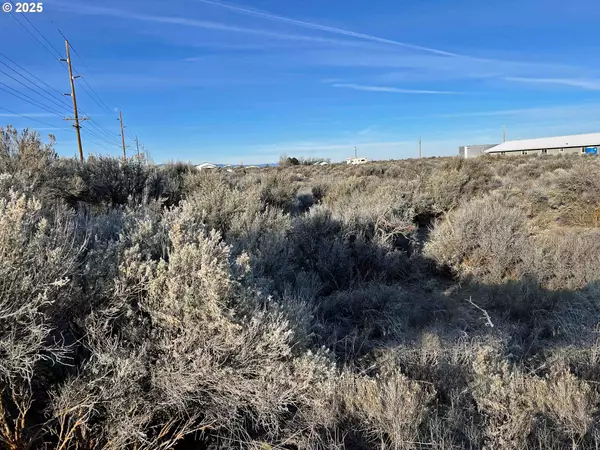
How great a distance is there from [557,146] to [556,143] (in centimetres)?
289

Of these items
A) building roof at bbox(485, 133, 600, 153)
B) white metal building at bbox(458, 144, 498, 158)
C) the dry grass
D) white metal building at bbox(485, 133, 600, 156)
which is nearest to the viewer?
the dry grass

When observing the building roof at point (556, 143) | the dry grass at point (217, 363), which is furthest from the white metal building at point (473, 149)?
the dry grass at point (217, 363)

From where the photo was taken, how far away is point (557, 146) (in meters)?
60.9

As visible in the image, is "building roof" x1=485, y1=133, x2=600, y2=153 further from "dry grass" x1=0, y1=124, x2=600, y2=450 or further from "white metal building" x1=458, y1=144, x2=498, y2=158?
"dry grass" x1=0, y1=124, x2=600, y2=450

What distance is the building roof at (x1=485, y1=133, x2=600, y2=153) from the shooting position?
5941 cm

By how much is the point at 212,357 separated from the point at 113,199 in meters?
7.51

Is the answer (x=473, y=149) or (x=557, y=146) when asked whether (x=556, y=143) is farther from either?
(x=473, y=149)

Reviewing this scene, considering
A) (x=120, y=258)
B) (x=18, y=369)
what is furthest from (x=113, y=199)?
(x=18, y=369)

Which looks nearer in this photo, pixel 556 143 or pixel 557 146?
pixel 557 146

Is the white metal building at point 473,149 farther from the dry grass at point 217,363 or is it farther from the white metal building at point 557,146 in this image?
the dry grass at point 217,363

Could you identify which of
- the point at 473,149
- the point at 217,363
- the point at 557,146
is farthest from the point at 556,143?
the point at 217,363

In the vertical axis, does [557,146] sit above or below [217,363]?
above

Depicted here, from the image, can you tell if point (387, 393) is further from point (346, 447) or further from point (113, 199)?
point (113, 199)

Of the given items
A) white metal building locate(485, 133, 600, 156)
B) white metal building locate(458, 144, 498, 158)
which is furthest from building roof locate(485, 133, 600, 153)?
white metal building locate(458, 144, 498, 158)
